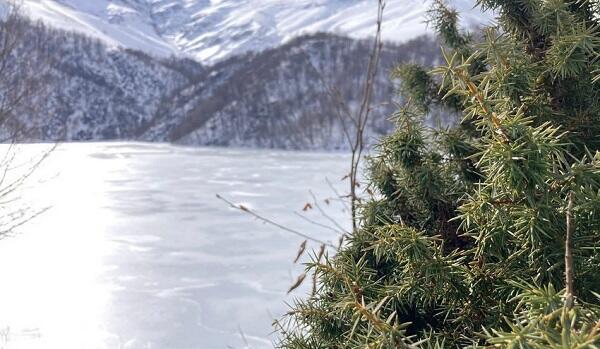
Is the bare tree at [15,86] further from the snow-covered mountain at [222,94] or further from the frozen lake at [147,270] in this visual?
the snow-covered mountain at [222,94]

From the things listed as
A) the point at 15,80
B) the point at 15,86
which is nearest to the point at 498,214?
the point at 15,86

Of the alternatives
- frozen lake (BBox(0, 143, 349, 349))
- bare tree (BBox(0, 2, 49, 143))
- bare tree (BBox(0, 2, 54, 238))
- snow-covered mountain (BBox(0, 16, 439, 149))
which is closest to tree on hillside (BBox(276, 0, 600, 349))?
frozen lake (BBox(0, 143, 349, 349))

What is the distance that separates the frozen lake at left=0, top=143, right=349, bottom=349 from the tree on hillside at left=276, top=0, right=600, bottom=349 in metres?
3.69

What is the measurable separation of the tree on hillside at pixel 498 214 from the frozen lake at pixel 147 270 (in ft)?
12.1

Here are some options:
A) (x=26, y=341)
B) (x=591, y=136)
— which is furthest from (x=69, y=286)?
(x=591, y=136)

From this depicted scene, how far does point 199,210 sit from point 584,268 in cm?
1770

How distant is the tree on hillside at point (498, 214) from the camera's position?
1006 millimetres

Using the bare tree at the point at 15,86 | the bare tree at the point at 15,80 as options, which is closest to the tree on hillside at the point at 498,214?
the bare tree at the point at 15,86

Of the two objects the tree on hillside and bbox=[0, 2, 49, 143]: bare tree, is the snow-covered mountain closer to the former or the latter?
bbox=[0, 2, 49, 143]: bare tree

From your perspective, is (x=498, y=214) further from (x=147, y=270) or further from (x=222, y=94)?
(x=222, y=94)

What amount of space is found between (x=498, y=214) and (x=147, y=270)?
10.5 meters

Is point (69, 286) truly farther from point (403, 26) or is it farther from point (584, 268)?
point (403, 26)

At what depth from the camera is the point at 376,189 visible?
236 centimetres

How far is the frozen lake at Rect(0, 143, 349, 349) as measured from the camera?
748 centimetres
